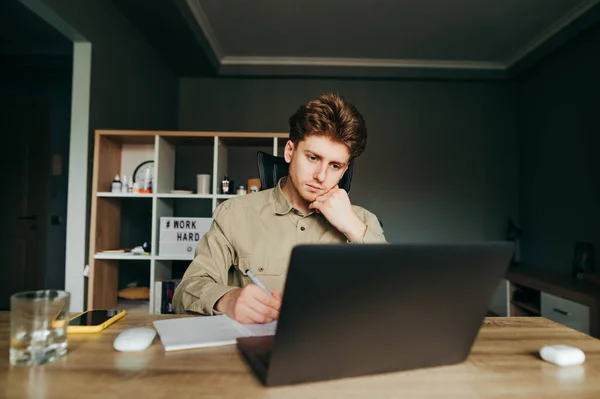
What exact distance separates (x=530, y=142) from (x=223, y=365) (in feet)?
14.1

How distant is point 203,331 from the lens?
33.8 inches

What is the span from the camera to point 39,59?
159 inches

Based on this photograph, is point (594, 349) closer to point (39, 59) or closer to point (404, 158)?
point (404, 158)

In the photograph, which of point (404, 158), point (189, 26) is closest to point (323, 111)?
point (189, 26)

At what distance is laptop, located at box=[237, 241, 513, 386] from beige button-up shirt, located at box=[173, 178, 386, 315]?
0.63 meters

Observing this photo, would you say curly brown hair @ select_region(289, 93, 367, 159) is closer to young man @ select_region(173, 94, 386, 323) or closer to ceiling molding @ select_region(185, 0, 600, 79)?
young man @ select_region(173, 94, 386, 323)

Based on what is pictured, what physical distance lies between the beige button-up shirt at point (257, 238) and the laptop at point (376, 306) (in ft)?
2.06

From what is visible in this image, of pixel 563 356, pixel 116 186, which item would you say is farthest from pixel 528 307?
pixel 116 186

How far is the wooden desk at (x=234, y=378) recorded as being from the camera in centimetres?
60

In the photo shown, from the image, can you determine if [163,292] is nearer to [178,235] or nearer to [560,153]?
[178,235]

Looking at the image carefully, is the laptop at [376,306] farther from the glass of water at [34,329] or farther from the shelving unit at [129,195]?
the shelving unit at [129,195]

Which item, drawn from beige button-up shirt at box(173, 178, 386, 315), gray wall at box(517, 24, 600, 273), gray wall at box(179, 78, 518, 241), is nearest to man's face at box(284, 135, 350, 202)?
beige button-up shirt at box(173, 178, 386, 315)

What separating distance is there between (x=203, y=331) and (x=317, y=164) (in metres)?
0.68

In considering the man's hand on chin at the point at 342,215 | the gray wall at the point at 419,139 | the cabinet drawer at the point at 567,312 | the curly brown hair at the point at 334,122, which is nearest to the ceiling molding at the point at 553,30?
the gray wall at the point at 419,139
